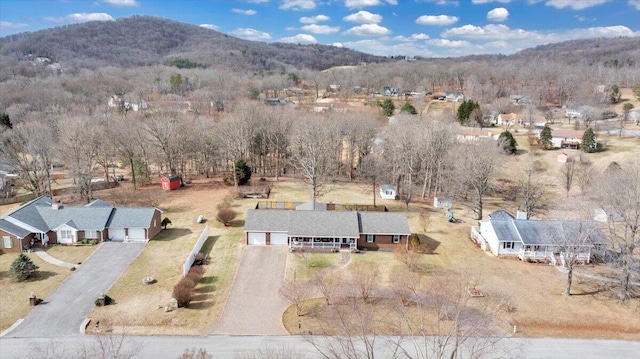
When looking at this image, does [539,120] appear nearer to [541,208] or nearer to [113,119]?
[541,208]

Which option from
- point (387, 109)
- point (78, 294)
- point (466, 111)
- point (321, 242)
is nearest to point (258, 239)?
point (321, 242)

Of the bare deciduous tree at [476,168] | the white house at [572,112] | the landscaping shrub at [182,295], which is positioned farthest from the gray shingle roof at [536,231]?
the white house at [572,112]

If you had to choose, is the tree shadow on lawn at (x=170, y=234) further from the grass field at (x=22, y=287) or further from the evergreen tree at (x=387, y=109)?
the evergreen tree at (x=387, y=109)

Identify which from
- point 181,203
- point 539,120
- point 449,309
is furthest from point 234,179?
point 539,120

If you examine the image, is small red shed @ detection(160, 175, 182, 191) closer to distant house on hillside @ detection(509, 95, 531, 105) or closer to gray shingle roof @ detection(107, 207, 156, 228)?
Answer: gray shingle roof @ detection(107, 207, 156, 228)

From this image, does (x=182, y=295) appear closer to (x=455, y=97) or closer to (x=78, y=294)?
(x=78, y=294)

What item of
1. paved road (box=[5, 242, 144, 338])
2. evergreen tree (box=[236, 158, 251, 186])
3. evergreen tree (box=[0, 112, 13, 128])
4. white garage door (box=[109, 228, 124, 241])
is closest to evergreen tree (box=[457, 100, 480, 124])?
evergreen tree (box=[236, 158, 251, 186])
